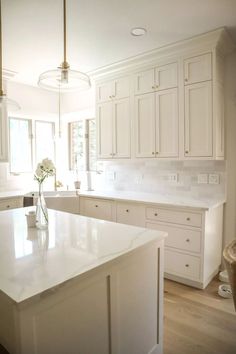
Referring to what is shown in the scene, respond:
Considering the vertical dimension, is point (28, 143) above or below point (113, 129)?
below

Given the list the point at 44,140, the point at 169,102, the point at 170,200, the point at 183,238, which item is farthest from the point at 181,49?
the point at 44,140

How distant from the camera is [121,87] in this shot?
3334 millimetres

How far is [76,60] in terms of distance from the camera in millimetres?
3088

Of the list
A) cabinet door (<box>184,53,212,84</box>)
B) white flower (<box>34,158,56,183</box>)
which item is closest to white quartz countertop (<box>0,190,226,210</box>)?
cabinet door (<box>184,53,212,84</box>)

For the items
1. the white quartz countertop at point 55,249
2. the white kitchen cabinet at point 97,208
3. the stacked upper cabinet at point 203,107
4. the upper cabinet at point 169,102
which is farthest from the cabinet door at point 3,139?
the stacked upper cabinet at point 203,107

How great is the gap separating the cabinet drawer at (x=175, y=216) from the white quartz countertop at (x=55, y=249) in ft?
3.42

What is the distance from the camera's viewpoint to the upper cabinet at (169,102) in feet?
8.55

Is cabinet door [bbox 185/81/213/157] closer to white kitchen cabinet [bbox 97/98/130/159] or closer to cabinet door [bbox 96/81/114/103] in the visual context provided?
white kitchen cabinet [bbox 97/98/130/159]

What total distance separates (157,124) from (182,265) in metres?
1.63

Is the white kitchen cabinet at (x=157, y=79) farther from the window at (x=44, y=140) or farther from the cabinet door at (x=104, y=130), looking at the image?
the window at (x=44, y=140)

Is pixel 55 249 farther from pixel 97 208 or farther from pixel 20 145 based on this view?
pixel 20 145

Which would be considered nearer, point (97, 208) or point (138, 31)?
point (138, 31)

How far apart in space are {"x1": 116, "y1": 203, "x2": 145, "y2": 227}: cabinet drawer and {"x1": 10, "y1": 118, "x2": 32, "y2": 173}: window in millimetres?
2038

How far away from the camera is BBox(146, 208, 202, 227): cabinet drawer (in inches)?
99.3
